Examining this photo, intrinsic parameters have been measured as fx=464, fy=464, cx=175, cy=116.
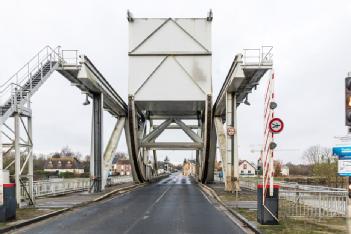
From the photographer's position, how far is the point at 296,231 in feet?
39.4

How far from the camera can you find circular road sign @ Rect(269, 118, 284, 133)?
43.7ft

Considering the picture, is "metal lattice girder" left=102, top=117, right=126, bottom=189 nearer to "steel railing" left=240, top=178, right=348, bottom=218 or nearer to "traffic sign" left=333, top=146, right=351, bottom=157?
"steel railing" left=240, top=178, right=348, bottom=218

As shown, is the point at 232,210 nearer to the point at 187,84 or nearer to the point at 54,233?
the point at 54,233

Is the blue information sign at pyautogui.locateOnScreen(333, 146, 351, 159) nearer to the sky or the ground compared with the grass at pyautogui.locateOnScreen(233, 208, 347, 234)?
nearer to the sky

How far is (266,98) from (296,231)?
13.5 ft

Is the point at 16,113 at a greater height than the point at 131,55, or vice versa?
the point at 131,55

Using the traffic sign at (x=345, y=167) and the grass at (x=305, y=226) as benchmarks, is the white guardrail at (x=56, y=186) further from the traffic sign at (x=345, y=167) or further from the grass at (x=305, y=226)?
the traffic sign at (x=345, y=167)

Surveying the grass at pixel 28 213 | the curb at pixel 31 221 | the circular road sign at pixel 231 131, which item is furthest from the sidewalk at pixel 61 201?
the circular road sign at pixel 231 131

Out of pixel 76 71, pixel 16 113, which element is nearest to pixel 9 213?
pixel 16 113

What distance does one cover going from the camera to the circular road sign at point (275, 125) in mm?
13328

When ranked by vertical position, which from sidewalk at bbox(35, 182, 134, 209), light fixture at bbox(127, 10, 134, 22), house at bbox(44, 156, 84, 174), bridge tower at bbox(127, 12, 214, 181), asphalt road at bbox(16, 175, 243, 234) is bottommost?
house at bbox(44, 156, 84, 174)

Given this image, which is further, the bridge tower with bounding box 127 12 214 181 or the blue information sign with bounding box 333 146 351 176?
the bridge tower with bounding box 127 12 214 181

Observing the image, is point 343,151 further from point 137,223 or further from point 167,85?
point 167,85

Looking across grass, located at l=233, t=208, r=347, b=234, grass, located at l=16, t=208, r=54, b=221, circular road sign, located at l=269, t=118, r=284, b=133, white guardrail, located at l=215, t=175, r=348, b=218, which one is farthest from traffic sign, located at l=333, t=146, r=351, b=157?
grass, located at l=16, t=208, r=54, b=221
